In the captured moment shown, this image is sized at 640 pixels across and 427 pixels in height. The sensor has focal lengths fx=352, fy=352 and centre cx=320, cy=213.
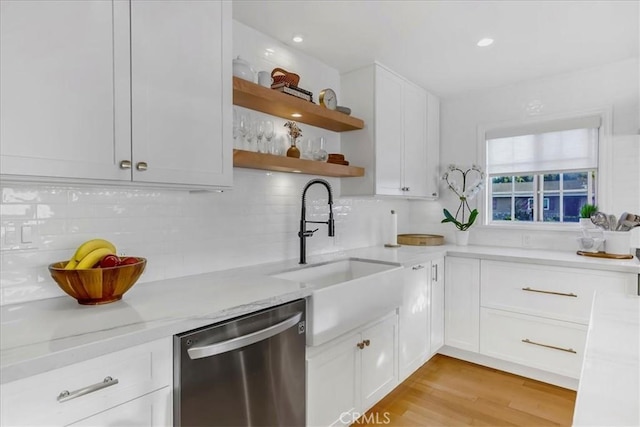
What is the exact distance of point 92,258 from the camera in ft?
4.31

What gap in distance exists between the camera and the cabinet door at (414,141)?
10.1ft

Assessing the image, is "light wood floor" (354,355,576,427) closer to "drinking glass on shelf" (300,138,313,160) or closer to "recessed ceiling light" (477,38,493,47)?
"drinking glass on shelf" (300,138,313,160)

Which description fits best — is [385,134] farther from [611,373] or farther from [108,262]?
[611,373]

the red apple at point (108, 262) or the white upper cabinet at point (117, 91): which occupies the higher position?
the white upper cabinet at point (117, 91)

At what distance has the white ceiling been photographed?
77.7 inches

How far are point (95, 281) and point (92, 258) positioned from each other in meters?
0.12

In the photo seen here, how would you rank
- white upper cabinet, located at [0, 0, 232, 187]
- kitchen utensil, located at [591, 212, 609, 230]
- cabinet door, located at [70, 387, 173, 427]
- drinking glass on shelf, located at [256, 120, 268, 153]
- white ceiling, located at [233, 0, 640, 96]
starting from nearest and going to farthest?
cabinet door, located at [70, 387, 173, 427]
white upper cabinet, located at [0, 0, 232, 187]
white ceiling, located at [233, 0, 640, 96]
drinking glass on shelf, located at [256, 120, 268, 153]
kitchen utensil, located at [591, 212, 609, 230]

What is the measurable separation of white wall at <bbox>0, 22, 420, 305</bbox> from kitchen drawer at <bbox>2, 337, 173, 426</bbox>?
656mm

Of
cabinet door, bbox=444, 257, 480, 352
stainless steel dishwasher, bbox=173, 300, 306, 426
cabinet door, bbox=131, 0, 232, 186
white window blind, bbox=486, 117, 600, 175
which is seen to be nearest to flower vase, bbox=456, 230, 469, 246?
cabinet door, bbox=444, 257, 480, 352

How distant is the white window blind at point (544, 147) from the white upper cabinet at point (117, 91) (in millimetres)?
2687

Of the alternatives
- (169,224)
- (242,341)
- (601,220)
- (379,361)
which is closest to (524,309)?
(601,220)

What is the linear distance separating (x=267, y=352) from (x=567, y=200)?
2.92 meters

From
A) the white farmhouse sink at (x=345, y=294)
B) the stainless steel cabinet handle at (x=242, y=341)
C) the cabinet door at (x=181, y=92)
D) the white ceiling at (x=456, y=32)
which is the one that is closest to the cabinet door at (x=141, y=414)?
the stainless steel cabinet handle at (x=242, y=341)

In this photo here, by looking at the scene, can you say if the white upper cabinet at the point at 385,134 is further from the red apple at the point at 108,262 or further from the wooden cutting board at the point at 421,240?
the red apple at the point at 108,262
